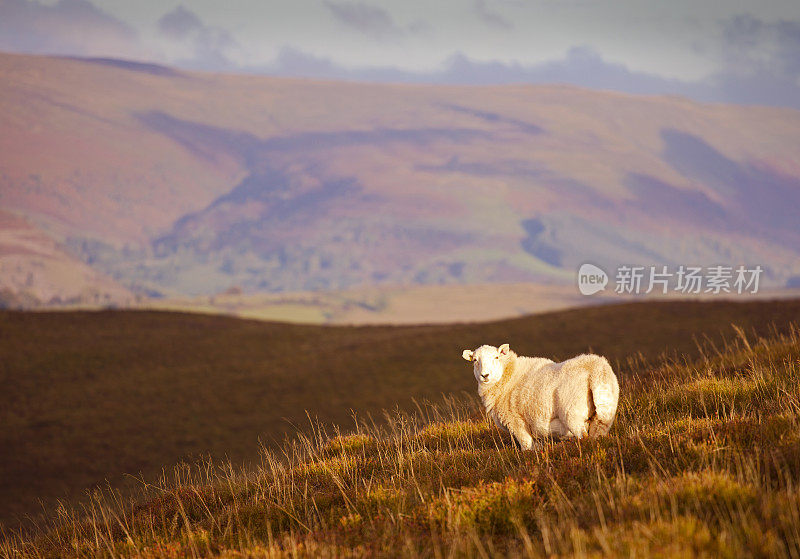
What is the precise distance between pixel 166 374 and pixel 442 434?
100 feet

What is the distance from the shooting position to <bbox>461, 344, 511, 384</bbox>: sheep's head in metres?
9.59

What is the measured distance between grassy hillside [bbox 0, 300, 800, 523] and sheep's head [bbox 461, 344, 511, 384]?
14552mm

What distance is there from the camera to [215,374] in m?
39.5

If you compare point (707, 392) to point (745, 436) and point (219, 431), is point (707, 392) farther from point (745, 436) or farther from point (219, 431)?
point (219, 431)

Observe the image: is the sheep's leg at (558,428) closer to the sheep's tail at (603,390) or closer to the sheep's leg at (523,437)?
the sheep's leg at (523,437)

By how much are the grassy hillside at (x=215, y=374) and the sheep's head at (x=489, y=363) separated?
14552mm

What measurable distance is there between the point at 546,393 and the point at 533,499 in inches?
82.6

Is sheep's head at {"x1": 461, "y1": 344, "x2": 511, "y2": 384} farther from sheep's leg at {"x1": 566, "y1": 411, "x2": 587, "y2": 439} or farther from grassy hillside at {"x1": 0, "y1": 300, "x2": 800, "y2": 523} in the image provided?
grassy hillside at {"x1": 0, "y1": 300, "x2": 800, "y2": 523}

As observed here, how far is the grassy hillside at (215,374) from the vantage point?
2872 cm

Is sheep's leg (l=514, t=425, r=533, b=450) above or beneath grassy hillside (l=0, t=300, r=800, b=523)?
above

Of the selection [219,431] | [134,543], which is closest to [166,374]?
[219,431]

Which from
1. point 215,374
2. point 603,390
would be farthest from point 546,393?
point 215,374

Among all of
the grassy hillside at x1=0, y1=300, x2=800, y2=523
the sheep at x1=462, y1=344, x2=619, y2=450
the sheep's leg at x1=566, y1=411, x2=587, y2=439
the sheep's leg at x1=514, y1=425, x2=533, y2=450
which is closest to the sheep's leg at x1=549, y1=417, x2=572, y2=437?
the sheep at x1=462, y1=344, x2=619, y2=450

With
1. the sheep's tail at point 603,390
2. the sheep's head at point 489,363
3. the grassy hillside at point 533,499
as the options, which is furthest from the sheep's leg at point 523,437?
Result: the sheep's tail at point 603,390
